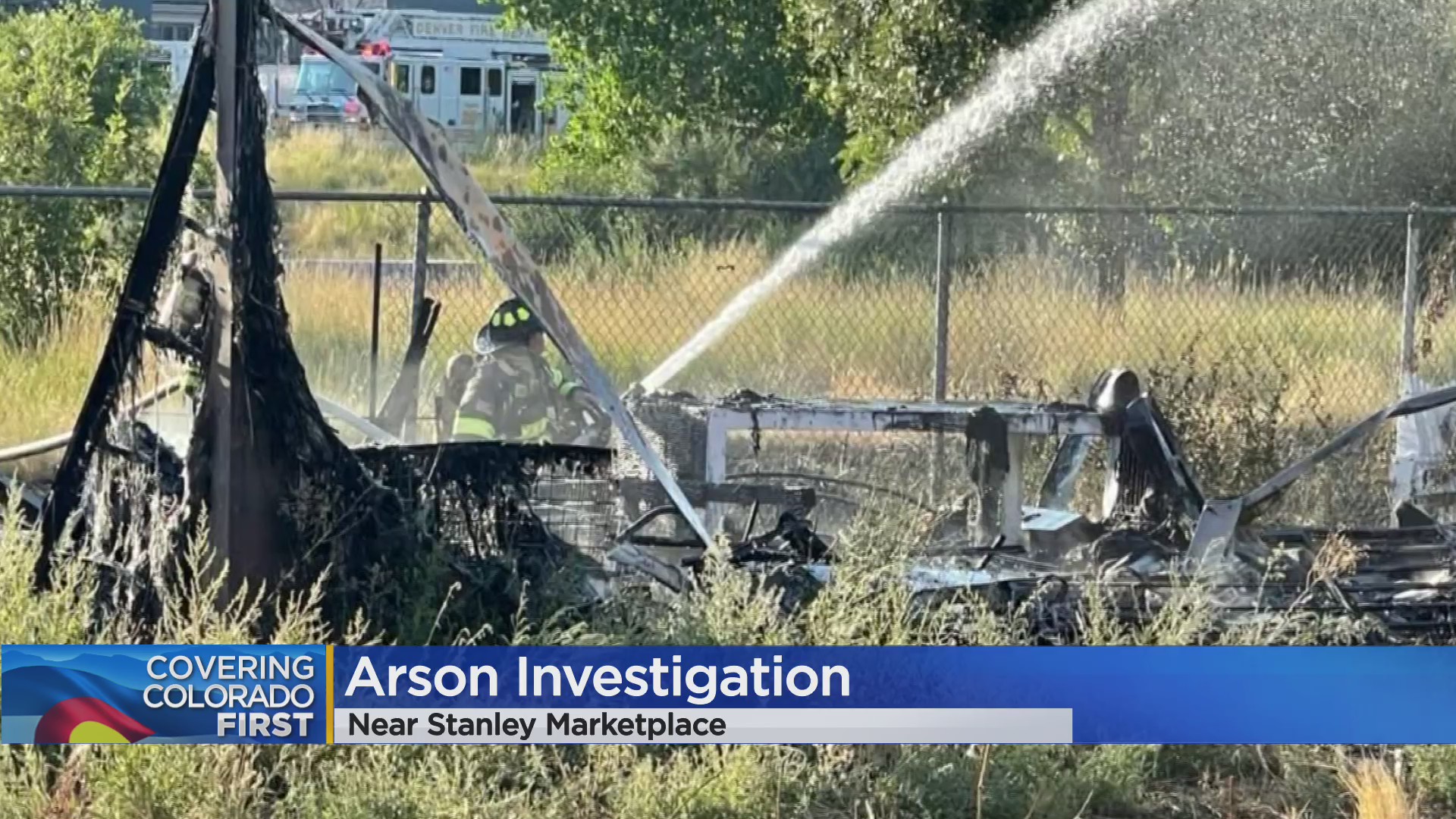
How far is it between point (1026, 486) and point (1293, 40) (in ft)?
21.9

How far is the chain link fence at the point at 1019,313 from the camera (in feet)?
31.7

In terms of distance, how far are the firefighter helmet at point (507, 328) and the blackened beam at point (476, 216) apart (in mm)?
2593

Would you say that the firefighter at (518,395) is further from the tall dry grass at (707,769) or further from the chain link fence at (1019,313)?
the tall dry grass at (707,769)

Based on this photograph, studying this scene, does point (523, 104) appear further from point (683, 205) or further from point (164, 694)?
point (164, 694)

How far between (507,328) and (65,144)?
22.1ft

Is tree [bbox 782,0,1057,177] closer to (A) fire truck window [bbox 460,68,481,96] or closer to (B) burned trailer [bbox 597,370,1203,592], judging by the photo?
(B) burned trailer [bbox 597,370,1203,592]

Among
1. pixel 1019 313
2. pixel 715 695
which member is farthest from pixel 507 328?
pixel 1019 313

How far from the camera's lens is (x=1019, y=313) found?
41.4 ft

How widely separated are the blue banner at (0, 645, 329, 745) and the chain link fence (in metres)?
3.87

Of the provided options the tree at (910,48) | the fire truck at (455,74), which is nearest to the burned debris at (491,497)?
the tree at (910,48)

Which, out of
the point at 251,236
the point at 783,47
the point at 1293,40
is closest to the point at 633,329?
the point at 1293,40

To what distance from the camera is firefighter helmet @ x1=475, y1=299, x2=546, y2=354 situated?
27.0 ft

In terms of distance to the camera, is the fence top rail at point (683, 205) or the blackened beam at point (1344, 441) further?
the fence top rail at point (683, 205)

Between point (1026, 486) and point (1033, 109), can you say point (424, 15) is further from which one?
point (1026, 486)
